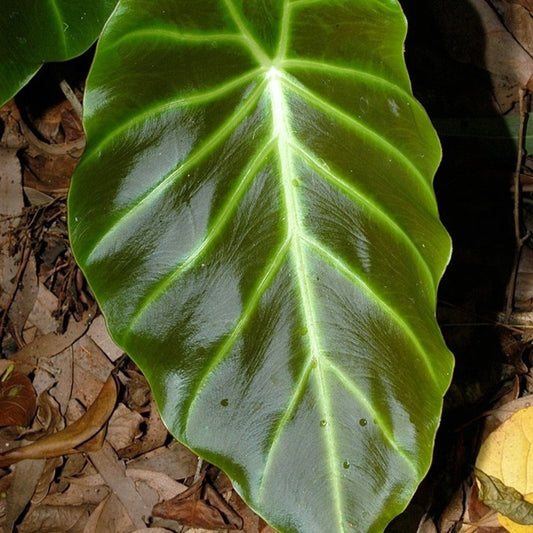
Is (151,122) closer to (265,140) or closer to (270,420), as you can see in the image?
(265,140)

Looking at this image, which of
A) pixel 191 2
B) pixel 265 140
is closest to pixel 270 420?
pixel 265 140

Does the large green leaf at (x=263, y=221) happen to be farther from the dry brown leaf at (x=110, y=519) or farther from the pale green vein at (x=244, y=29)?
the dry brown leaf at (x=110, y=519)

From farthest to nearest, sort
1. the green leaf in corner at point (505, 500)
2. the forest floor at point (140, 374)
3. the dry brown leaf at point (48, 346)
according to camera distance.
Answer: the dry brown leaf at point (48, 346), the forest floor at point (140, 374), the green leaf in corner at point (505, 500)

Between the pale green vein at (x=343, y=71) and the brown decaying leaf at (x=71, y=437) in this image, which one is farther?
the brown decaying leaf at (x=71, y=437)

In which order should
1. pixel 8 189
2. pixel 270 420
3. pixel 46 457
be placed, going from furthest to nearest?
pixel 8 189 < pixel 46 457 < pixel 270 420

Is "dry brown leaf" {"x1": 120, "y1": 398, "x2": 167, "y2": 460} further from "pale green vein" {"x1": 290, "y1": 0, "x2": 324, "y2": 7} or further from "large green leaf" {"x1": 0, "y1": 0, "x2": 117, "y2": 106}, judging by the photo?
"pale green vein" {"x1": 290, "y1": 0, "x2": 324, "y2": 7}

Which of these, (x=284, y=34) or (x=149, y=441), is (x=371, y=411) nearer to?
(x=284, y=34)

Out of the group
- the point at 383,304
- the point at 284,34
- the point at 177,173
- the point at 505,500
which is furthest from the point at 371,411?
the point at 505,500

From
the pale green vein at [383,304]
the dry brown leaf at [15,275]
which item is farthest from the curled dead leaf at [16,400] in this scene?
the pale green vein at [383,304]
